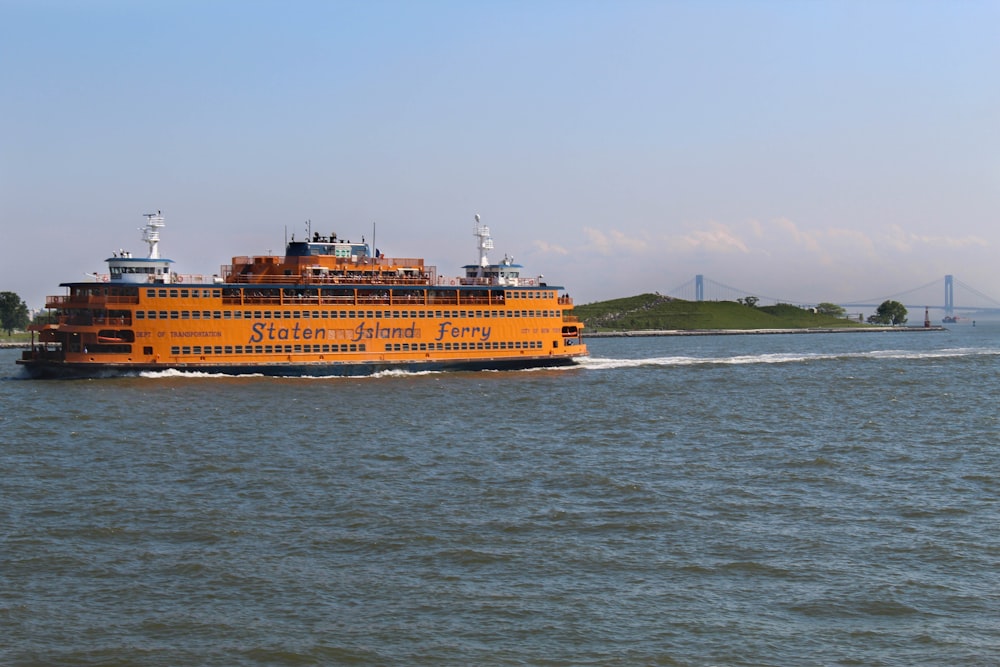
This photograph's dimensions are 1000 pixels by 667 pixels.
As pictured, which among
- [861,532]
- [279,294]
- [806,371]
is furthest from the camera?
[806,371]

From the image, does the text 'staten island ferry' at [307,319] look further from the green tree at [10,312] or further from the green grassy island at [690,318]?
the green grassy island at [690,318]

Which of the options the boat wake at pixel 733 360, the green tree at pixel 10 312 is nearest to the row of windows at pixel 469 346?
the boat wake at pixel 733 360

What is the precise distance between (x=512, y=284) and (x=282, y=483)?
4215cm

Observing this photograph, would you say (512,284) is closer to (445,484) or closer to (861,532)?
(445,484)

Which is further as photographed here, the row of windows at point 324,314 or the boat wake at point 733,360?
the boat wake at point 733,360

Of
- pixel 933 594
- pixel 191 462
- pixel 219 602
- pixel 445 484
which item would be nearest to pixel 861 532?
pixel 933 594

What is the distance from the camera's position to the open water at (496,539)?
49.6 ft

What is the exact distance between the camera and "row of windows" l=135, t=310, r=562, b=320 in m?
55.4

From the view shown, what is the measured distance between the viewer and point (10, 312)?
133375mm

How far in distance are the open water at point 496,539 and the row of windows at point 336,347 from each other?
1562 centimetres

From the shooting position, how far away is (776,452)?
31.3 metres

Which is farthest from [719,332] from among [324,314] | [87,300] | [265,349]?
[87,300]

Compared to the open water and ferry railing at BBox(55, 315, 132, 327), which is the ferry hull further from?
the open water

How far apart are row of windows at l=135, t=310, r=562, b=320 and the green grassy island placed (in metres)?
94.3
